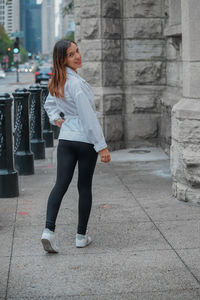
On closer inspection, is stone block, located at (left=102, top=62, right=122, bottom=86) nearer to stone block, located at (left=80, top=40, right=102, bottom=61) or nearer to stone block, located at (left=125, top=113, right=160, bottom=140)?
stone block, located at (left=80, top=40, right=102, bottom=61)

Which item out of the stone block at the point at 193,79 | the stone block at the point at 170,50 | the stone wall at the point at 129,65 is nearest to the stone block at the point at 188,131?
the stone block at the point at 193,79

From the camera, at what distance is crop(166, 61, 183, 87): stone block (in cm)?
1028

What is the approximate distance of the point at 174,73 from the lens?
34.9ft

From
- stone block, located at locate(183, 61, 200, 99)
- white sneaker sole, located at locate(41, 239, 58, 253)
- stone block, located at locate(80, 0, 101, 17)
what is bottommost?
white sneaker sole, located at locate(41, 239, 58, 253)

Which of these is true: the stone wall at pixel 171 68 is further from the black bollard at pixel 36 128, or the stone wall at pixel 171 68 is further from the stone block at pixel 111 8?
the black bollard at pixel 36 128

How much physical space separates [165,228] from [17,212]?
5.58ft

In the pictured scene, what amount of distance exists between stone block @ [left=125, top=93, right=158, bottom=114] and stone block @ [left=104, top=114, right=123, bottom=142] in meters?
0.26

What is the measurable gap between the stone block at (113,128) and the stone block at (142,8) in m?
1.78

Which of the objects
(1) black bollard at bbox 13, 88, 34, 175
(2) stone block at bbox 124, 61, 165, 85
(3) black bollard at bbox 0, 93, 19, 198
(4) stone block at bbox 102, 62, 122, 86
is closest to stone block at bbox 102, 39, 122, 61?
(4) stone block at bbox 102, 62, 122, 86

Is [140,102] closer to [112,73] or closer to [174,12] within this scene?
[112,73]

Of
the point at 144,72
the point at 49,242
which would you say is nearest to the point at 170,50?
the point at 144,72

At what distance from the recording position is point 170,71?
1098 centimetres

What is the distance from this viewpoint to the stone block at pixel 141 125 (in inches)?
451

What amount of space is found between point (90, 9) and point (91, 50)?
2.26ft
